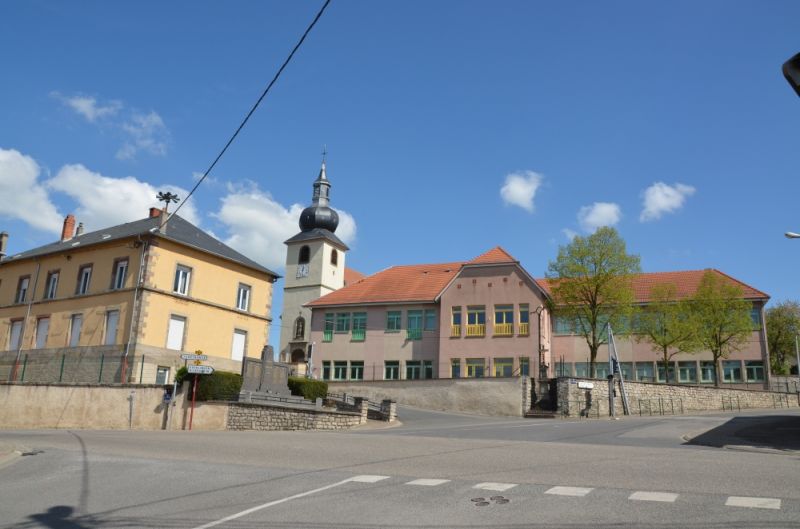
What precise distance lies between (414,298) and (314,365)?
31.1ft

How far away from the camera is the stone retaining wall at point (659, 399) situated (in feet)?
123

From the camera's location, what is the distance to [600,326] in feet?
147

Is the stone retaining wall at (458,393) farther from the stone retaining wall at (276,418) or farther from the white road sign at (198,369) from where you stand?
the white road sign at (198,369)

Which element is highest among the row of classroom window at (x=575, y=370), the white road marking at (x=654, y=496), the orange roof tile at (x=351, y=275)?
the orange roof tile at (x=351, y=275)

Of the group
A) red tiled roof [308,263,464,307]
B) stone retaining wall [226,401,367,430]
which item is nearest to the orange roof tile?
red tiled roof [308,263,464,307]

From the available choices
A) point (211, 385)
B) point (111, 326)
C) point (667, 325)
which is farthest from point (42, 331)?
point (667, 325)

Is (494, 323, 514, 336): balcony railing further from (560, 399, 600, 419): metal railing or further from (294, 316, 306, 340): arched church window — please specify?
(294, 316, 306, 340): arched church window

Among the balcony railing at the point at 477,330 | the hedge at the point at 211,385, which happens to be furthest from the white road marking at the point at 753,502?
the balcony railing at the point at 477,330

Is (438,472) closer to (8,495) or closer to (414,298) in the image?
(8,495)

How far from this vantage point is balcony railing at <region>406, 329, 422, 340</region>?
49.6m

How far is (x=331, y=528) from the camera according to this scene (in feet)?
25.6

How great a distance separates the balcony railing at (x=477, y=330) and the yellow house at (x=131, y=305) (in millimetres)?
14154

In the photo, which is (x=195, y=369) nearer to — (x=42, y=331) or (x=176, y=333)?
(x=176, y=333)

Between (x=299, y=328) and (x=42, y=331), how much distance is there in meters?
25.8
